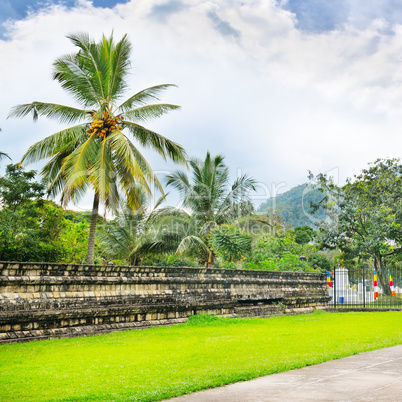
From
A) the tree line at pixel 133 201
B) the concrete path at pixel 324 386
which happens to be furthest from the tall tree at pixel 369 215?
the concrete path at pixel 324 386

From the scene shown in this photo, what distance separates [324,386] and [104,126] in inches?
494

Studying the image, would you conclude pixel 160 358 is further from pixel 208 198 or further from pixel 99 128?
pixel 208 198

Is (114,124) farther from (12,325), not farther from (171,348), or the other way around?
(171,348)

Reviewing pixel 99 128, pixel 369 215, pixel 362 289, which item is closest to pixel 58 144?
pixel 99 128

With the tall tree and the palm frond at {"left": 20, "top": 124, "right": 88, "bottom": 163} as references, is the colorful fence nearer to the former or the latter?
the tall tree

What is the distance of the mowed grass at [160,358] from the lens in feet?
17.4

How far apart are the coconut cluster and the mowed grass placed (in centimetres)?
687

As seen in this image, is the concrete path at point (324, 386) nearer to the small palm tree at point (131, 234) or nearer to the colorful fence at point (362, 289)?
the colorful fence at point (362, 289)

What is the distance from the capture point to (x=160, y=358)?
7.50 m

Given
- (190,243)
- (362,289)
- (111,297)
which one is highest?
(190,243)

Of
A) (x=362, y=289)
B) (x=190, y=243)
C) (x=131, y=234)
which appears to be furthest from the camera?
(x=131, y=234)

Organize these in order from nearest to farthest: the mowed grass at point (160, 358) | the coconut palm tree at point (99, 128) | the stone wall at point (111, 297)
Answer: the mowed grass at point (160, 358)
the stone wall at point (111, 297)
the coconut palm tree at point (99, 128)

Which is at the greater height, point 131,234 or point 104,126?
point 104,126

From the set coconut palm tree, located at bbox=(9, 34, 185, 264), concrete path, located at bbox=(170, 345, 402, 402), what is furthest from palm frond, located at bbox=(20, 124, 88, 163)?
concrete path, located at bbox=(170, 345, 402, 402)
